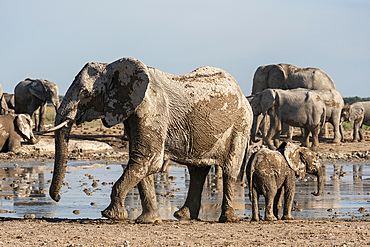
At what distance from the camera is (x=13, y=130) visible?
18469 mm

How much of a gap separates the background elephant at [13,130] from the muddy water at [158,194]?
1.73 m

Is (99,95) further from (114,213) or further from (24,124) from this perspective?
(24,124)

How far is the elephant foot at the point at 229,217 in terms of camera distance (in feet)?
29.2

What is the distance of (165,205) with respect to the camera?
1048 cm

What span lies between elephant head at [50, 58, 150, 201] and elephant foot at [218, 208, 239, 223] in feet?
6.57

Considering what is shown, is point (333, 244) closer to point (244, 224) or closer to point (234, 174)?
point (244, 224)

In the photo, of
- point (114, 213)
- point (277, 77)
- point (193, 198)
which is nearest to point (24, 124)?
point (193, 198)

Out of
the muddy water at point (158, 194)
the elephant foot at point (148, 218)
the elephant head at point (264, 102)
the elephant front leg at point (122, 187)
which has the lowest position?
the muddy water at point (158, 194)

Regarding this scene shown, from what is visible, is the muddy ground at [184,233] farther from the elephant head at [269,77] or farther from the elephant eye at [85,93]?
the elephant head at [269,77]

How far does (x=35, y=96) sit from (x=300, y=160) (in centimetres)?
2022

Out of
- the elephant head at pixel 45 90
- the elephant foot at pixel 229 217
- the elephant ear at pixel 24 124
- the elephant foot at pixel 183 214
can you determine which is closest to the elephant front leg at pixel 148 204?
the elephant foot at pixel 183 214

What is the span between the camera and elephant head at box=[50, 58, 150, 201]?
850 centimetres

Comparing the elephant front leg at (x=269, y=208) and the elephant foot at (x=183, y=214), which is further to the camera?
the elephant foot at (x=183, y=214)

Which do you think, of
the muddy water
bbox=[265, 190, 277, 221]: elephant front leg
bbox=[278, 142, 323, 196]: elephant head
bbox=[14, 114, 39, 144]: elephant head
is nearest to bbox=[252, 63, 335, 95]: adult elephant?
the muddy water
